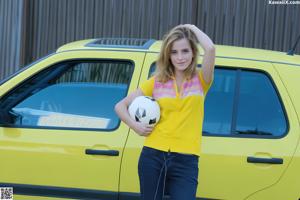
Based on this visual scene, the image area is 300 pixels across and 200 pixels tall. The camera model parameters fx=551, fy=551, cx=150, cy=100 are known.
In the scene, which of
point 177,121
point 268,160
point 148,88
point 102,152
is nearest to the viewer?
point 177,121

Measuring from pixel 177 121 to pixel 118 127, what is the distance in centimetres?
81

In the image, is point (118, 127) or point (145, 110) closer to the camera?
point (145, 110)

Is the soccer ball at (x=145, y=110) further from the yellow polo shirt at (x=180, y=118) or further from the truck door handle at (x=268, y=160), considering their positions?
the truck door handle at (x=268, y=160)

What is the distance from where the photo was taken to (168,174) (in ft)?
10.3

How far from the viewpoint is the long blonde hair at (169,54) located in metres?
3.18

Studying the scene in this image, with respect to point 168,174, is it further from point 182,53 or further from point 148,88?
point 182,53

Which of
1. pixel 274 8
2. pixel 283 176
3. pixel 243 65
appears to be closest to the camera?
pixel 283 176

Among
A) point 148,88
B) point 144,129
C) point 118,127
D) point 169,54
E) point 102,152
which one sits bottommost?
point 102,152

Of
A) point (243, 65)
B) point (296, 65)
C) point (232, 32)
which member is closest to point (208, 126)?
point (243, 65)

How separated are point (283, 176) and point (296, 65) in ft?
2.62

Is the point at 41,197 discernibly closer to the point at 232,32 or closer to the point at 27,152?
the point at 27,152

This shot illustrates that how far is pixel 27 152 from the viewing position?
3.92m

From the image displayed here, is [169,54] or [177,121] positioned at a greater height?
[169,54]

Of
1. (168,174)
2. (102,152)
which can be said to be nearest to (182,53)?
(168,174)
